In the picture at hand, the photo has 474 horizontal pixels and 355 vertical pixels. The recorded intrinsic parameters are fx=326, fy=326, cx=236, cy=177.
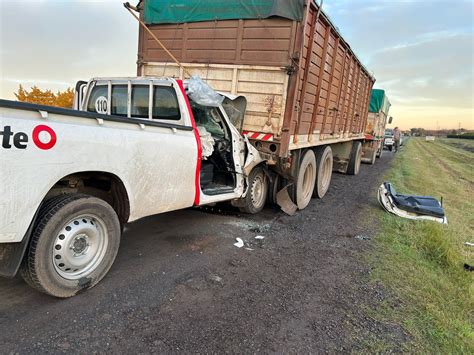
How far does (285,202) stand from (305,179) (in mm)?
921

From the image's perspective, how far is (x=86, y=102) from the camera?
473cm

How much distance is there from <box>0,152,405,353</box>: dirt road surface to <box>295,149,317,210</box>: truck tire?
1466 millimetres

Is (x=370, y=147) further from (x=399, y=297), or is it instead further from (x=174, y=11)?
(x=399, y=297)

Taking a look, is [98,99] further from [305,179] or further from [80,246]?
[305,179]

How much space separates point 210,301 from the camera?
3.00 m

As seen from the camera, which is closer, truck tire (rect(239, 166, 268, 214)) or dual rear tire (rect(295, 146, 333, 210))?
truck tire (rect(239, 166, 268, 214))

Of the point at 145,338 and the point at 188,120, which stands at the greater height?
the point at 188,120

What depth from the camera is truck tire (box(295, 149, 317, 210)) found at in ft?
20.4

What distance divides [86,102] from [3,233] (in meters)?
2.92

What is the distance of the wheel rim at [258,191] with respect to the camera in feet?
18.3

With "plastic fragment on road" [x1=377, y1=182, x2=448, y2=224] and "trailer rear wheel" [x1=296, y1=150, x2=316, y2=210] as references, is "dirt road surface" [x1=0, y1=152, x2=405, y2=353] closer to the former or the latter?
"trailer rear wheel" [x1=296, y1=150, x2=316, y2=210]

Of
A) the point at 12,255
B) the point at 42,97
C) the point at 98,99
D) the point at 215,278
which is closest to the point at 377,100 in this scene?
the point at 98,99

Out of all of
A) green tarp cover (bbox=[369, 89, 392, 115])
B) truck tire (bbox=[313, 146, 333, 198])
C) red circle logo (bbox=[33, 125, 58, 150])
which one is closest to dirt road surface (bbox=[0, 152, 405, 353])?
red circle logo (bbox=[33, 125, 58, 150])

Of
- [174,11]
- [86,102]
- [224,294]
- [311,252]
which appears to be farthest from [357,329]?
[174,11]
